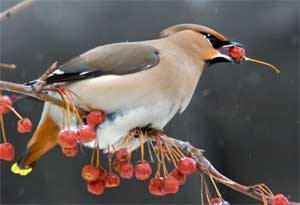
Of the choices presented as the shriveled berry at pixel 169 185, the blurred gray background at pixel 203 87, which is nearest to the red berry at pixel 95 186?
the shriveled berry at pixel 169 185

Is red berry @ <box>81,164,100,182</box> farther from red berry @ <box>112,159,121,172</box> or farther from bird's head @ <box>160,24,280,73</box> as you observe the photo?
bird's head @ <box>160,24,280,73</box>

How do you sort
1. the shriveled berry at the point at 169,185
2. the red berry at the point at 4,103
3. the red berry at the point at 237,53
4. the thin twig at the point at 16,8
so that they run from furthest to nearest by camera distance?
1. the red berry at the point at 237,53
2. the shriveled berry at the point at 169,185
3. the red berry at the point at 4,103
4. the thin twig at the point at 16,8

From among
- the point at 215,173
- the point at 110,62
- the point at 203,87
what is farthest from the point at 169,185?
the point at 203,87

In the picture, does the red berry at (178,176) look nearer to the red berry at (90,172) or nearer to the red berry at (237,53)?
the red berry at (90,172)

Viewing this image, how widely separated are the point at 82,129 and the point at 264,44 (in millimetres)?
4652

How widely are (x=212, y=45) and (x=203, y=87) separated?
3.63 m

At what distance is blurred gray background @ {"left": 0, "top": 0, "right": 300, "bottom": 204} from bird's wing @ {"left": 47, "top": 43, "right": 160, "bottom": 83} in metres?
2.92

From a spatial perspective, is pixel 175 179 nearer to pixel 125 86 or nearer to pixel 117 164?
pixel 117 164

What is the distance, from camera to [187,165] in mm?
1868

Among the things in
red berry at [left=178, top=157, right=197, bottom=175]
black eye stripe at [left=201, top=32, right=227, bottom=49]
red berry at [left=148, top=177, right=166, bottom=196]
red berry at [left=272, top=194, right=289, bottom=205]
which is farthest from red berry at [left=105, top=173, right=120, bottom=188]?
black eye stripe at [left=201, top=32, right=227, bottom=49]

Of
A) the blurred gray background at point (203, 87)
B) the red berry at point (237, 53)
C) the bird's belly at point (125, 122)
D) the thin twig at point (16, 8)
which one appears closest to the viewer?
the thin twig at point (16, 8)

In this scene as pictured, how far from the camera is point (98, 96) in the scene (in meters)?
2.29

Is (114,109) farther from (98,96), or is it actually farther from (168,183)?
(168,183)

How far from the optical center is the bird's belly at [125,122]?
228cm
